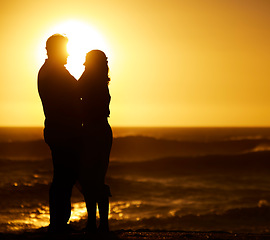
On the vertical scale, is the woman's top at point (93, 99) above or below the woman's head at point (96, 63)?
below

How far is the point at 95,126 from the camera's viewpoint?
4.82 m

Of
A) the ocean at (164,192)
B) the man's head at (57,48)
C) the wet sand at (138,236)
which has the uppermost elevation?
the man's head at (57,48)

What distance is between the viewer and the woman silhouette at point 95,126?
481cm

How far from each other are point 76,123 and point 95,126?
0.71 ft

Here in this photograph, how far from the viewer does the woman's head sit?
478 centimetres

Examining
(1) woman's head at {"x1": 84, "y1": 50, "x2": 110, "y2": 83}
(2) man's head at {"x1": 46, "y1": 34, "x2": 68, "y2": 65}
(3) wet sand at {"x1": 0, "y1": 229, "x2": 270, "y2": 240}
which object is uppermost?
(2) man's head at {"x1": 46, "y1": 34, "x2": 68, "y2": 65}

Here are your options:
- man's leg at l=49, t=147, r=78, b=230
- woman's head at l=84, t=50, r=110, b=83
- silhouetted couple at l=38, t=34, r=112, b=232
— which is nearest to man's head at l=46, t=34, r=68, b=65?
silhouetted couple at l=38, t=34, r=112, b=232

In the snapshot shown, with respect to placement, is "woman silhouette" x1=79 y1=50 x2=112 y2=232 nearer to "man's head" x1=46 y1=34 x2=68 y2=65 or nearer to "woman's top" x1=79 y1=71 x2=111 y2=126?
"woman's top" x1=79 y1=71 x2=111 y2=126

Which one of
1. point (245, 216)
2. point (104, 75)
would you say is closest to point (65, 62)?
point (104, 75)

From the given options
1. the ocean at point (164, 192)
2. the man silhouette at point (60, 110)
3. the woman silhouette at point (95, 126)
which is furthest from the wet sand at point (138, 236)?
the ocean at point (164, 192)

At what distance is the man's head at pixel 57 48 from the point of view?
473cm

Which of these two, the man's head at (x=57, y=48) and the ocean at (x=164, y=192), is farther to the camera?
the ocean at (x=164, y=192)

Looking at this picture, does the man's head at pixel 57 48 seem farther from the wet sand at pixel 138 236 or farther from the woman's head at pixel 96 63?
the wet sand at pixel 138 236

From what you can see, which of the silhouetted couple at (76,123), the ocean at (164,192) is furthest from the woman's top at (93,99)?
the ocean at (164,192)
